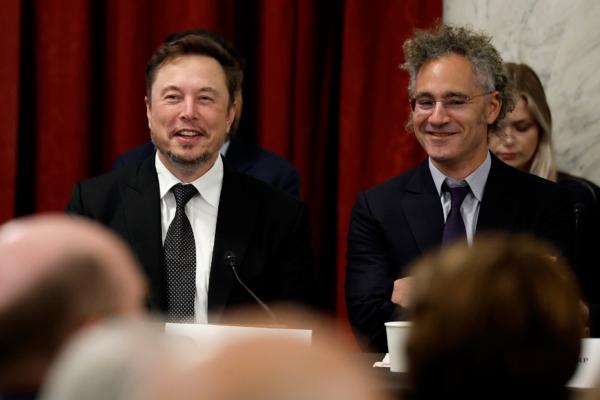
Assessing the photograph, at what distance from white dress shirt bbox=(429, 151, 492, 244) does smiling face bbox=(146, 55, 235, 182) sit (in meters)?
0.67

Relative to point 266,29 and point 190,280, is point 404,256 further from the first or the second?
point 266,29

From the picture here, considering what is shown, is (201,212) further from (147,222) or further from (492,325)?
(492,325)

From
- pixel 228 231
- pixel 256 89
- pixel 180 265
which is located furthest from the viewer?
pixel 256 89

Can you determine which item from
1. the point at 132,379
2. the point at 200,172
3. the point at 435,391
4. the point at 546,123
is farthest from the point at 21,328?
the point at 546,123

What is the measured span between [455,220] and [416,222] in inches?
4.6

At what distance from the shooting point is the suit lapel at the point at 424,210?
10.2 ft

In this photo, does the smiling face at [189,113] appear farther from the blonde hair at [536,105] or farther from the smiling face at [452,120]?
the blonde hair at [536,105]

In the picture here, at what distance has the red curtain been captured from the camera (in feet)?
13.8

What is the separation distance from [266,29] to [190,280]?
1.59m

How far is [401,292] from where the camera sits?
110 inches

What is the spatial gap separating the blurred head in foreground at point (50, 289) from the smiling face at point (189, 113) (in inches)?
95.4

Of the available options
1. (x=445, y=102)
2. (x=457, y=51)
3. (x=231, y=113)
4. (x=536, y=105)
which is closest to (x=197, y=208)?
(x=231, y=113)

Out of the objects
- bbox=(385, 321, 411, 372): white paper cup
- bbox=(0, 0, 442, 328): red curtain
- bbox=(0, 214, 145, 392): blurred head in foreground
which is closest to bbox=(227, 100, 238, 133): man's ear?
bbox=(0, 0, 442, 328): red curtain

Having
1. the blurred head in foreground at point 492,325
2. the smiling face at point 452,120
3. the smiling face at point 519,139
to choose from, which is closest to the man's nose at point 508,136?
the smiling face at point 519,139
